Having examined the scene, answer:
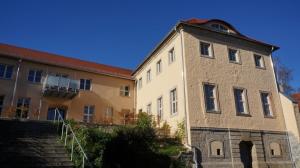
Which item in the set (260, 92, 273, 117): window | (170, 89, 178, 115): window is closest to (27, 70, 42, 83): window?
(170, 89, 178, 115): window

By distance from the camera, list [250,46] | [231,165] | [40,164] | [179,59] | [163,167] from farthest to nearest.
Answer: [250,46] → [179,59] → [231,165] → [163,167] → [40,164]

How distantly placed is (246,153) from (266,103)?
4.58m

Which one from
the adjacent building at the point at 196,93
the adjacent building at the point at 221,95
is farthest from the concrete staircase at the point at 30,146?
the adjacent building at the point at 221,95

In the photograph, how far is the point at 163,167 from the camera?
12.8 meters

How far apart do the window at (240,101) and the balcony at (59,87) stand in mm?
13492

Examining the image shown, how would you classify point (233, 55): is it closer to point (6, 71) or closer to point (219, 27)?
point (219, 27)

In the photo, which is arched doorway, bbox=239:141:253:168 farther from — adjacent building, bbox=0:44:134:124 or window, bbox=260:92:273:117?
adjacent building, bbox=0:44:134:124

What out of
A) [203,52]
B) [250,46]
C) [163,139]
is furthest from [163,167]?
[250,46]

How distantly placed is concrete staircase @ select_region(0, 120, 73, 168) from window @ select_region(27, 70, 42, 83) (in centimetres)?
812

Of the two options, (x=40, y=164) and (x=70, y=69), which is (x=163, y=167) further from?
(x=70, y=69)

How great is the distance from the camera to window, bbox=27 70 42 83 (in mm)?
21986

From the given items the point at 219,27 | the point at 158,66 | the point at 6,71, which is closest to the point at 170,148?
the point at 158,66

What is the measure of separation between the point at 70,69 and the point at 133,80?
6578mm

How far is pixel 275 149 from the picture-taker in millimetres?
17266
